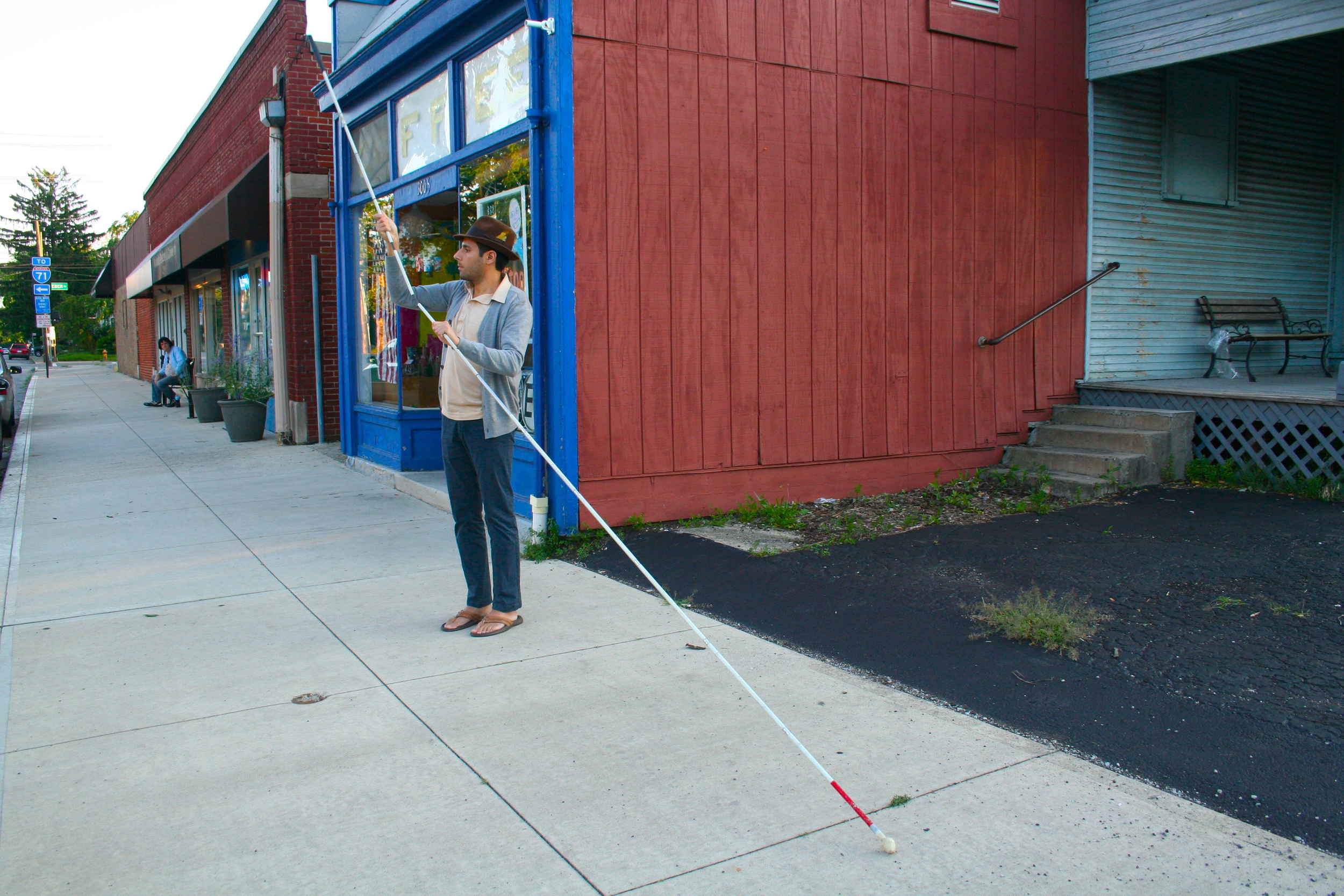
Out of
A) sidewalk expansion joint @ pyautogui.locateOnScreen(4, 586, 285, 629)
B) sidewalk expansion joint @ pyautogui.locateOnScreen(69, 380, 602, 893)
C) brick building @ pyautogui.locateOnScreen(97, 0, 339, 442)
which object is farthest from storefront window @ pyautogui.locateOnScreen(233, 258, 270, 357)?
sidewalk expansion joint @ pyautogui.locateOnScreen(4, 586, 285, 629)

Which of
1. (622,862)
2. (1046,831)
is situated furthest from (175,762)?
(1046,831)

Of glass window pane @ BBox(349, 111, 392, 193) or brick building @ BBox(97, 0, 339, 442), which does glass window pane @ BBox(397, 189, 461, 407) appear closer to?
glass window pane @ BBox(349, 111, 392, 193)

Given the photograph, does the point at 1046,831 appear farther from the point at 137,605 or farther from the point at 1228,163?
the point at 1228,163

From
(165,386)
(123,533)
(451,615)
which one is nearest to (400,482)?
(123,533)

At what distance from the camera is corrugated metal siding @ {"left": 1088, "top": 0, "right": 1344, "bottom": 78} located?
7.91 meters

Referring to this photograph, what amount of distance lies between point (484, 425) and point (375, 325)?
19.7 ft

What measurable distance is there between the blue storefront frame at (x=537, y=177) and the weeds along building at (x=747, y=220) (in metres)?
0.02

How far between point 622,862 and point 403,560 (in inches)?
154

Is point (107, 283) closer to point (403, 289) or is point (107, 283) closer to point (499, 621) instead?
point (403, 289)

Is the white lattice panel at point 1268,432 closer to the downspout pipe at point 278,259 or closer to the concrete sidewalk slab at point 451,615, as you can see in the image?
the concrete sidewalk slab at point 451,615

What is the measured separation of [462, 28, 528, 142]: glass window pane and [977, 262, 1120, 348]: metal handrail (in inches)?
169

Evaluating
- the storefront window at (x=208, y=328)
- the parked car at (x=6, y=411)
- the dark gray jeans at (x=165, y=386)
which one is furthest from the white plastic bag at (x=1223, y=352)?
the dark gray jeans at (x=165, y=386)

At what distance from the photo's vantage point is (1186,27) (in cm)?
870

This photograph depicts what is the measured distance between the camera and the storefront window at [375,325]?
385 inches
